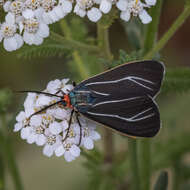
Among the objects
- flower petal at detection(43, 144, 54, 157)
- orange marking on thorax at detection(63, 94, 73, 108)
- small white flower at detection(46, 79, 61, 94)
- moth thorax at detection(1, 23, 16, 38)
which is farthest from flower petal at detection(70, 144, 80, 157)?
moth thorax at detection(1, 23, 16, 38)

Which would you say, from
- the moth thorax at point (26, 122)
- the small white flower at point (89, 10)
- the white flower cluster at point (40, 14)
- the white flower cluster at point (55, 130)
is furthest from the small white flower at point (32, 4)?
the moth thorax at point (26, 122)

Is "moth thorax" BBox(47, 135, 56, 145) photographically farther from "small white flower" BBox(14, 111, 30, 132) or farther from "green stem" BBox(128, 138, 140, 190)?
"green stem" BBox(128, 138, 140, 190)

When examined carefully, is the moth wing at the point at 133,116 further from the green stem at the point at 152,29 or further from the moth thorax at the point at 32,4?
the moth thorax at the point at 32,4

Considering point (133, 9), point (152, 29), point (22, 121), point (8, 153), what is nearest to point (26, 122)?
point (22, 121)

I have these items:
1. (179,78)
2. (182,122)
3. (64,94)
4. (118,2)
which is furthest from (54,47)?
(182,122)

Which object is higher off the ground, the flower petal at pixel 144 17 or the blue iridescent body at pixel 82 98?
the flower petal at pixel 144 17

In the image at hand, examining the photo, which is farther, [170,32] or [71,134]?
[170,32]

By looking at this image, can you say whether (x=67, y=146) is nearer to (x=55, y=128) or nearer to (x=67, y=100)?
(x=55, y=128)
